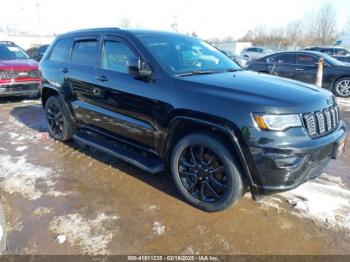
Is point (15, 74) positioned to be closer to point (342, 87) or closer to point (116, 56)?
point (116, 56)

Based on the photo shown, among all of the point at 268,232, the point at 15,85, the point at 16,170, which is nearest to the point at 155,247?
the point at 268,232

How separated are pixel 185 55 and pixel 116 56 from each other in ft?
2.87

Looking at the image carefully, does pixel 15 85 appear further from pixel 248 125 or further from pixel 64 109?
pixel 248 125

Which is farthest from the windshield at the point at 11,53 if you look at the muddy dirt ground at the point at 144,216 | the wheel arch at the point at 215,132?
the wheel arch at the point at 215,132

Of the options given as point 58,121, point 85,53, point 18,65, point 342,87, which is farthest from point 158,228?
point 342,87

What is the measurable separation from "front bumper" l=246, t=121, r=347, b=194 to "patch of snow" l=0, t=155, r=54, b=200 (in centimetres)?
258

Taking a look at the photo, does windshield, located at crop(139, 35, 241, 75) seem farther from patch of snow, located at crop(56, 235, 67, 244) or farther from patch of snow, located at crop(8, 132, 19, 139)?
patch of snow, located at crop(8, 132, 19, 139)

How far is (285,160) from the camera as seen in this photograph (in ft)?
9.11

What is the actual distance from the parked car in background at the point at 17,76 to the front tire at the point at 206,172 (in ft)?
23.9

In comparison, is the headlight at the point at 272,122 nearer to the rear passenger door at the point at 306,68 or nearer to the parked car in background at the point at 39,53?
the rear passenger door at the point at 306,68

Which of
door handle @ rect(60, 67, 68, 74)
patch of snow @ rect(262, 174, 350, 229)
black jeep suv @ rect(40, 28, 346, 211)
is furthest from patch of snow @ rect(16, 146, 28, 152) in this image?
patch of snow @ rect(262, 174, 350, 229)

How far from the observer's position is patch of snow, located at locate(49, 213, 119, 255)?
2.86 meters

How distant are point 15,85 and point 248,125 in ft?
26.8

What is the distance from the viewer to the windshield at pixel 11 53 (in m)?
9.92
